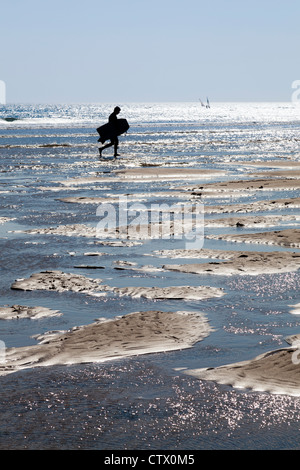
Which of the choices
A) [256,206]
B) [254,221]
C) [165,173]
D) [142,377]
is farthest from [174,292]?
[165,173]

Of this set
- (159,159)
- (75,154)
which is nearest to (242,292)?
(159,159)

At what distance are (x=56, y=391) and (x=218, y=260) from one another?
568 centimetres

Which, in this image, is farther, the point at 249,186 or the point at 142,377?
the point at 249,186

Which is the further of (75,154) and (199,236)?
(75,154)

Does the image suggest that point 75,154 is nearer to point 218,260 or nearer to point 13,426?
point 218,260

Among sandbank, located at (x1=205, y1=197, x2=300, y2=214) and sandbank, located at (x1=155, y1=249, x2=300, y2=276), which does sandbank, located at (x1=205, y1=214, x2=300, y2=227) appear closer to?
sandbank, located at (x1=205, y1=197, x2=300, y2=214)

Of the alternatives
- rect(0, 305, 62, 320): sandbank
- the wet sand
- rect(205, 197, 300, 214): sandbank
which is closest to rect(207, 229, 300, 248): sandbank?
the wet sand

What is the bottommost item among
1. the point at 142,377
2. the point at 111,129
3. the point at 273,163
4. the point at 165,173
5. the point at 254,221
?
the point at 142,377

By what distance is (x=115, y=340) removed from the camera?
727cm

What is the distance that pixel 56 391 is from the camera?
5961mm

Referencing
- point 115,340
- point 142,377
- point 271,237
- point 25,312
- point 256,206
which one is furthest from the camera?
point 256,206

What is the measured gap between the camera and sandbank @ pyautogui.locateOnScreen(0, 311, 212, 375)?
Answer: 6.77m

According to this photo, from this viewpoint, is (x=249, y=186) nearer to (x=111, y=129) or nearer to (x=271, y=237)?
(x=271, y=237)

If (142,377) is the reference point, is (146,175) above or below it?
above
